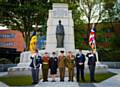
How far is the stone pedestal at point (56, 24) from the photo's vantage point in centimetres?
3644

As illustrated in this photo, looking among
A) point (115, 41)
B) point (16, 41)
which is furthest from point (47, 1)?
point (16, 41)

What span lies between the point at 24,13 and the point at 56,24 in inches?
790

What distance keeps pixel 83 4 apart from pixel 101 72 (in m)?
38.2

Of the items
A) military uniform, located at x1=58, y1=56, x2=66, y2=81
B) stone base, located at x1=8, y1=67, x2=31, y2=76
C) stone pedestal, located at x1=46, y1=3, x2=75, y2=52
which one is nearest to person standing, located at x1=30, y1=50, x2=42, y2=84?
military uniform, located at x1=58, y1=56, x2=66, y2=81

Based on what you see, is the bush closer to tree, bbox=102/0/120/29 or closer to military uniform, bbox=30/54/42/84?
tree, bbox=102/0/120/29

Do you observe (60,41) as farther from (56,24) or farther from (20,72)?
(20,72)

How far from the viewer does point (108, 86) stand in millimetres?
20172

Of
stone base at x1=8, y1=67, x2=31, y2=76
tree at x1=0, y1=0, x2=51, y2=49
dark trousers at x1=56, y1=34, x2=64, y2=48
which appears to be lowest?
stone base at x1=8, y1=67, x2=31, y2=76

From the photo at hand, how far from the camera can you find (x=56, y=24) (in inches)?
1444

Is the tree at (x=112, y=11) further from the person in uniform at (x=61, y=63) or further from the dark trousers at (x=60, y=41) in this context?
the person in uniform at (x=61, y=63)

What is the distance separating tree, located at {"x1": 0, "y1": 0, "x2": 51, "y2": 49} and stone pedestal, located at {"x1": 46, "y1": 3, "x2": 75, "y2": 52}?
18.6 m

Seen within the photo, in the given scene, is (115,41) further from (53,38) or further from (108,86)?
(108,86)

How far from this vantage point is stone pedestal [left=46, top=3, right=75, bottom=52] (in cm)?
3644

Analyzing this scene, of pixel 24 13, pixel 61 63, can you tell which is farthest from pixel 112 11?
pixel 61 63
